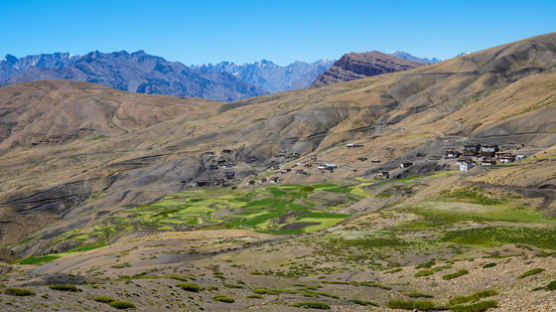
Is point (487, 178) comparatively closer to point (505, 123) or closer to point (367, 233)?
point (367, 233)

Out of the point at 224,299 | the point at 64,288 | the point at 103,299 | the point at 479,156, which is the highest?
the point at 64,288

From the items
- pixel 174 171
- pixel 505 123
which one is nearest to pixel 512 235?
pixel 505 123

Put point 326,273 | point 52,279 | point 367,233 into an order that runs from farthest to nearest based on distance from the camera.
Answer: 1. point 367,233
2. point 326,273
3. point 52,279

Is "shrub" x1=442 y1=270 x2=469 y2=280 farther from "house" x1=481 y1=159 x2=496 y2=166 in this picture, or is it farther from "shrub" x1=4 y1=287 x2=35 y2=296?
"house" x1=481 y1=159 x2=496 y2=166

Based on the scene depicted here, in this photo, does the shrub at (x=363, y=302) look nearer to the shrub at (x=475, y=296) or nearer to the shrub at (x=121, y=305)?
the shrub at (x=475, y=296)

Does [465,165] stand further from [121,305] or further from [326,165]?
[121,305]

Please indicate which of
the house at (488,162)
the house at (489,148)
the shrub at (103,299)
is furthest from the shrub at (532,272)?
the house at (489,148)

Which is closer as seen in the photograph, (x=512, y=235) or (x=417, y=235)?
(x=512, y=235)

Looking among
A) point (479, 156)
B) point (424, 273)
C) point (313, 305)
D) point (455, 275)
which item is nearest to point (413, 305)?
point (313, 305)

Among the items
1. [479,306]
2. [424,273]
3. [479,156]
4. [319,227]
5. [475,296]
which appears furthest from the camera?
[479,156]
